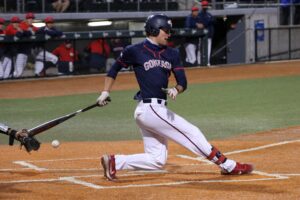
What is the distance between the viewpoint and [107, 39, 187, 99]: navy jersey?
7402 millimetres

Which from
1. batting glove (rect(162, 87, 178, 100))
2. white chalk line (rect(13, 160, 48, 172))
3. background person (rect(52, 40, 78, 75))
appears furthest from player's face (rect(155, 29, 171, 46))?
background person (rect(52, 40, 78, 75))

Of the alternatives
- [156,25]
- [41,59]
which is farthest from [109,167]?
[41,59]

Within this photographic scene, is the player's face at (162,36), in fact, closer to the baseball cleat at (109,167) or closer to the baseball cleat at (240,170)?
the baseball cleat at (109,167)

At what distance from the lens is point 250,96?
53.0ft

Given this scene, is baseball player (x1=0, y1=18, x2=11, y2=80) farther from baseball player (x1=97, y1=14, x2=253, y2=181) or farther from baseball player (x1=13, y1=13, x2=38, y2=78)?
baseball player (x1=97, y1=14, x2=253, y2=181)

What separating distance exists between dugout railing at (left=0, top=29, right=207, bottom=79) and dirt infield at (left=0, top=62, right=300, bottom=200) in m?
9.81

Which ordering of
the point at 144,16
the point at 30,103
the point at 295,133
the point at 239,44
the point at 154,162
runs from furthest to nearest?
the point at 239,44 < the point at 144,16 < the point at 30,103 < the point at 295,133 < the point at 154,162

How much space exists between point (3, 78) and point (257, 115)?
344 inches

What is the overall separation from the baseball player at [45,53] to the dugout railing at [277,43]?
801 centimetres

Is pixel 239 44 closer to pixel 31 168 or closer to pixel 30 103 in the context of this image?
pixel 30 103

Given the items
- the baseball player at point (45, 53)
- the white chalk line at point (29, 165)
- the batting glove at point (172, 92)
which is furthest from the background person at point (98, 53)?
the batting glove at point (172, 92)

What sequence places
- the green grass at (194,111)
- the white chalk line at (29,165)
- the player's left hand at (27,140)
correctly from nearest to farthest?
the player's left hand at (27,140), the white chalk line at (29,165), the green grass at (194,111)

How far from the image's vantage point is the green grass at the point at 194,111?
38.9ft

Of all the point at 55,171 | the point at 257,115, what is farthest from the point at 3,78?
the point at 55,171
